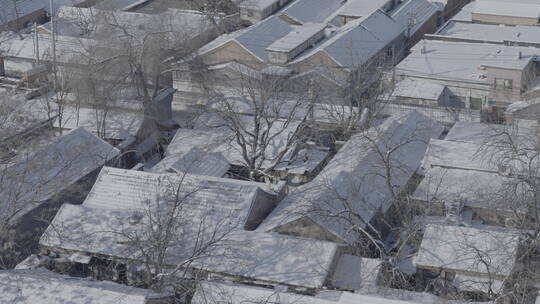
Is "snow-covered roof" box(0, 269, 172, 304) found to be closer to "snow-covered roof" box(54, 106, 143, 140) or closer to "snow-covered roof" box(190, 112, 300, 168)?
"snow-covered roof" box(190, 112, 300, 168)

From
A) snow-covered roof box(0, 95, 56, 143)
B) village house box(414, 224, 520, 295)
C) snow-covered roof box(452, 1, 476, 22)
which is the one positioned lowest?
village house box(414, 224, 520, 295)

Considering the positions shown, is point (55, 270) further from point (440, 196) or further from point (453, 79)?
point (453, 79)

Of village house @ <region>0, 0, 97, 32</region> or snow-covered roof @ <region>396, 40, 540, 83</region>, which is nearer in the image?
snow-covered roof @ <region>396, 40, 540, 83</region>

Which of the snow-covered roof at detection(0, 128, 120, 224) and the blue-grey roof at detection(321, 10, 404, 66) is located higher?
the blue-grey roof at detection(321, 10, 404, 66)

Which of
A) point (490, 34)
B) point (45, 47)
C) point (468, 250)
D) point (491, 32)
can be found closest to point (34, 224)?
point (468, 250)

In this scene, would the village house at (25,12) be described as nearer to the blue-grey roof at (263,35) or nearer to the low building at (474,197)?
the blue-grey roof at (263,35)

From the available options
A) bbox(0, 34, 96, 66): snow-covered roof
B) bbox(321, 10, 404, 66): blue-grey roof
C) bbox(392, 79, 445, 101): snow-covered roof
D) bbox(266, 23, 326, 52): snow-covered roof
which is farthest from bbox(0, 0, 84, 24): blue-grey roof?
bbox(392, 79, 445, 101): snow-covered roof

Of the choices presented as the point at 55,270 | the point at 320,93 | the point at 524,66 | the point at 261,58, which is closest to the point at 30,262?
the point at 55,270
